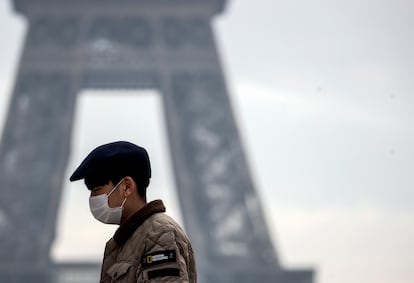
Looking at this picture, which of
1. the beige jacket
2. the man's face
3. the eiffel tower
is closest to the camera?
the beige jacket

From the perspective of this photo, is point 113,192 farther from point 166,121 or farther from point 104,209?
point 166,121

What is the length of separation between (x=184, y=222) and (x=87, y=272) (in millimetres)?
9538

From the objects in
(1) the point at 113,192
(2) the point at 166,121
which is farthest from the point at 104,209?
(2) the point at 166,121

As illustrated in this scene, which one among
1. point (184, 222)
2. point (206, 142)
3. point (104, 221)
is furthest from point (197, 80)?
point (104, 221)

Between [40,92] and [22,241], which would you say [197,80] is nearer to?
[40,92]

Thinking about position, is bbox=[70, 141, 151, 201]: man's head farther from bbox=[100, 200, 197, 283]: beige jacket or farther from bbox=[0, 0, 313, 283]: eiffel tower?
bbox=[0, 0, 313, 283]: eiffel tower

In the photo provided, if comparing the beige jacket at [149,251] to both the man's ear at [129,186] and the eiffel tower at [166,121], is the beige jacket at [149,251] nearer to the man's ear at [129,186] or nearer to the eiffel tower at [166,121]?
the man's ear at [129,186]

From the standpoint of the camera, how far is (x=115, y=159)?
2.37 m

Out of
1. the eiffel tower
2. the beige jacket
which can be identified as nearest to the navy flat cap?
the beige jacket

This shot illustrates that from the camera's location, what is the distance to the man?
2271 mm

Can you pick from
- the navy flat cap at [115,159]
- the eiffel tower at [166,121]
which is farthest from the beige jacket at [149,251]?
the eiffel tower at [166,121]

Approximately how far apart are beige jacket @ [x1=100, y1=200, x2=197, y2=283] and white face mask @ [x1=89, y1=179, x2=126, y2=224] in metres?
0.04

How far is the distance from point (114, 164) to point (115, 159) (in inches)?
0.5

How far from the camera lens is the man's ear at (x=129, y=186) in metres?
2.38
